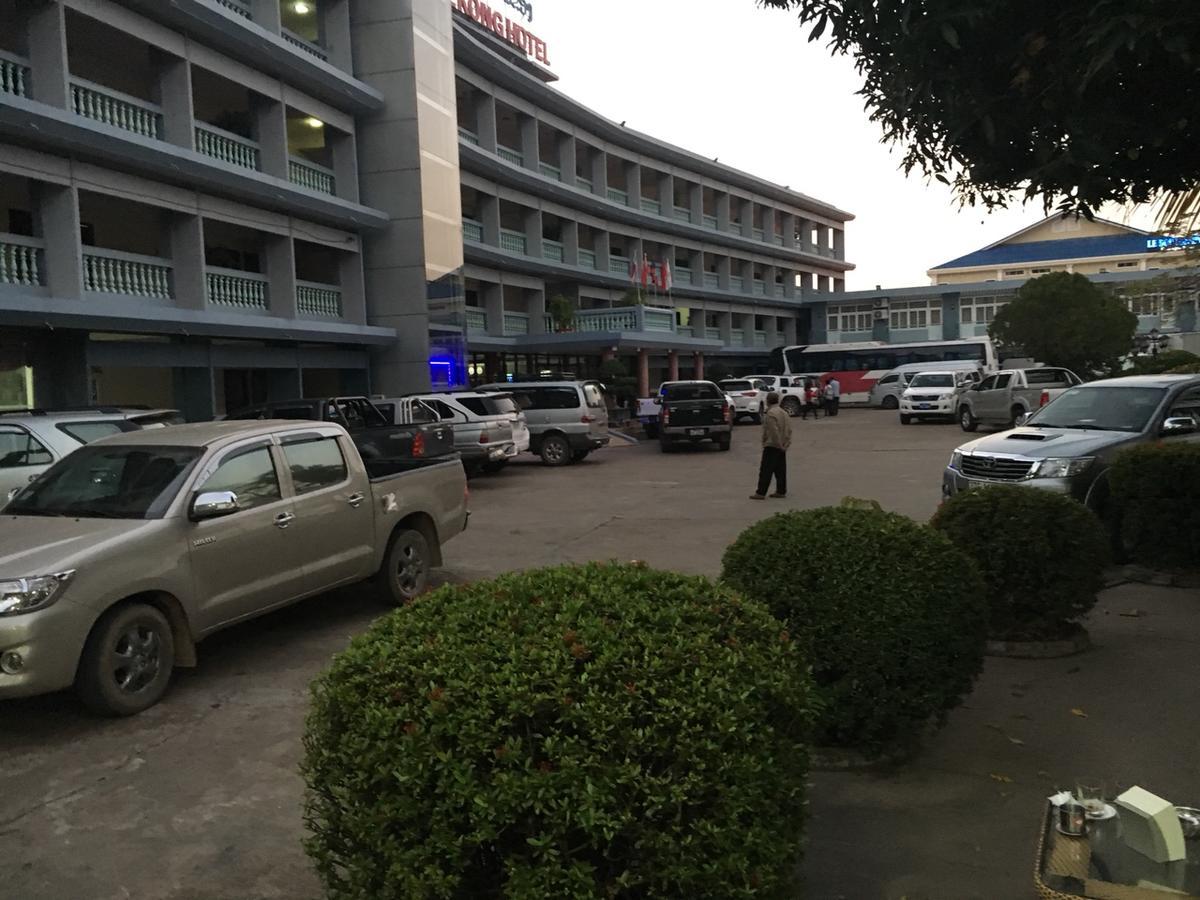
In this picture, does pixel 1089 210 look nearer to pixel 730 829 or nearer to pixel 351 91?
pixel 730 829

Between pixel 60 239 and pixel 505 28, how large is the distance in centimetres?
2533

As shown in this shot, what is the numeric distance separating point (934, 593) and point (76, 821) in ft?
13.2

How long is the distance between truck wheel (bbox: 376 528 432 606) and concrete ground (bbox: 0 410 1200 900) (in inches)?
12.8

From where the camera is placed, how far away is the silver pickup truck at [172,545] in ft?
17.0

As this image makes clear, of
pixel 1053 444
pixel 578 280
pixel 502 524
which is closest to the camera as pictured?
pixel 1053 444

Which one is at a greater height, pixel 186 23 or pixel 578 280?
pixel 186 23

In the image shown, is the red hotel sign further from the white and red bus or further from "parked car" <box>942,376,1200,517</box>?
"parked car" <box>942,376,1200,517</box>

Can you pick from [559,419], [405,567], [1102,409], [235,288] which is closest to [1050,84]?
[405,567]

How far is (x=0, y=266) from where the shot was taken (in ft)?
47.5

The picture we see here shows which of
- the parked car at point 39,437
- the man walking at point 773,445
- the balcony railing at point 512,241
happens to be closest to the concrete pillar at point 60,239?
the parked car at point 39,437

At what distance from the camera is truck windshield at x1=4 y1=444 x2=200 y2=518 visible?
607cm

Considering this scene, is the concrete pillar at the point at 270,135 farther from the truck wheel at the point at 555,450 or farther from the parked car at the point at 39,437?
the parked car at the point at 39,437

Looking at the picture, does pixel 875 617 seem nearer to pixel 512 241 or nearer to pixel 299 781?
pixel 299 781

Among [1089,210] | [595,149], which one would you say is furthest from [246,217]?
[595,149]
